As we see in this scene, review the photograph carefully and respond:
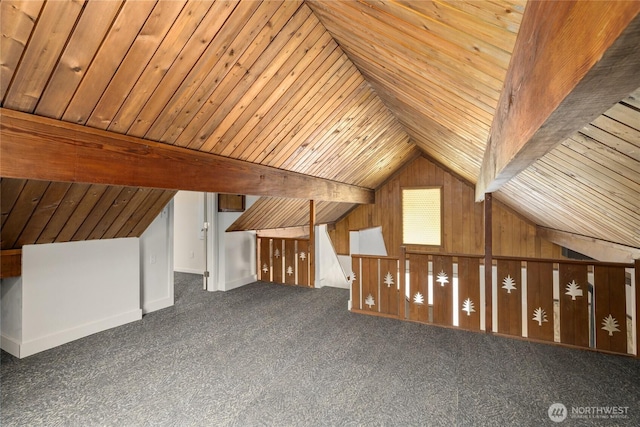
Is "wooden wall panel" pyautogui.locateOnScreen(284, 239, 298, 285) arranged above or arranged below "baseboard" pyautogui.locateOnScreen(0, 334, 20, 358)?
above

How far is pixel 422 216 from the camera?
6.93 meters

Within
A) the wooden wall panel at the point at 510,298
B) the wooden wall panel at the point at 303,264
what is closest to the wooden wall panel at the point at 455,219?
the wooden wall panel at the point at 303,264

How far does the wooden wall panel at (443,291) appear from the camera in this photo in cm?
350

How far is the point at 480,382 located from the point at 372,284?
1.72 meters

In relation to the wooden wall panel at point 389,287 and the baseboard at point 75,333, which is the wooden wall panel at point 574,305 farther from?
the baseboard at point 75,333

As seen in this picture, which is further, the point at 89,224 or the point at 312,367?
the point at 89,224

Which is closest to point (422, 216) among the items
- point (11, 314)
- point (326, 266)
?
point (326, 266)

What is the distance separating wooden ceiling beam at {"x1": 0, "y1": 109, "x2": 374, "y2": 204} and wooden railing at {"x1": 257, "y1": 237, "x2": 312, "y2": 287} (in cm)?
225

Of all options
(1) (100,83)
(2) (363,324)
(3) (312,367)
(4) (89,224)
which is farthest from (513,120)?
(4) (89,224)

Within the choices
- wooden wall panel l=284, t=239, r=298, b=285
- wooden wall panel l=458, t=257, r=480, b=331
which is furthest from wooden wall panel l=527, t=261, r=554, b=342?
wooden wall panel l=284, t=239, r=298, b=285

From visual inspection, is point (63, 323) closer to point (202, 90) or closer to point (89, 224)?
point (89, 224)

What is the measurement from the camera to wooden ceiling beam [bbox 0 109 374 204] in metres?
1.61

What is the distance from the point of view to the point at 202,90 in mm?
2148

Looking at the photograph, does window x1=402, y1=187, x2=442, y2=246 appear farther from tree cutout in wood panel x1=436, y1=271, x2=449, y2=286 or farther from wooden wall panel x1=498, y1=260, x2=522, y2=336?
wooden wall panel x1=498, y1=260, x2=522, y2=336
